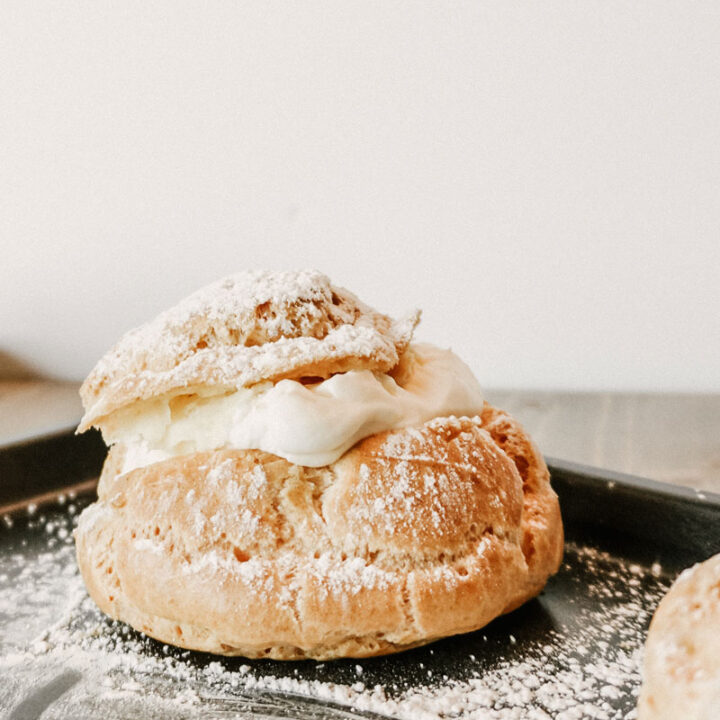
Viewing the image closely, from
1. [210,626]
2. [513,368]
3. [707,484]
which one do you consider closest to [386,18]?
[513,368]

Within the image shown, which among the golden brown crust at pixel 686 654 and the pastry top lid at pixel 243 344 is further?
the pastry top lid at pixel 243 344

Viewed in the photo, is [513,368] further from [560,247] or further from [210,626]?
[210,626]

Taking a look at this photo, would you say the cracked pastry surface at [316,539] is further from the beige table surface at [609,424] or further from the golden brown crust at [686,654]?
the beige table surface at [609,424]

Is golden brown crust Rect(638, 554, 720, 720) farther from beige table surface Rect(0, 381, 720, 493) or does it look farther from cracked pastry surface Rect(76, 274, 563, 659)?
beige table surface Rect(0, 381, 720, 493)

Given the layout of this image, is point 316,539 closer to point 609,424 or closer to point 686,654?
point 686,654

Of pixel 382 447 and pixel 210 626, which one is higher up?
pixel 382 447

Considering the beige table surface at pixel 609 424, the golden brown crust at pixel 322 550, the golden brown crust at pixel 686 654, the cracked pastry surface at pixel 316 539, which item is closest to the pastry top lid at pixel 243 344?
the cracked pastry surface at pixel 316 539
